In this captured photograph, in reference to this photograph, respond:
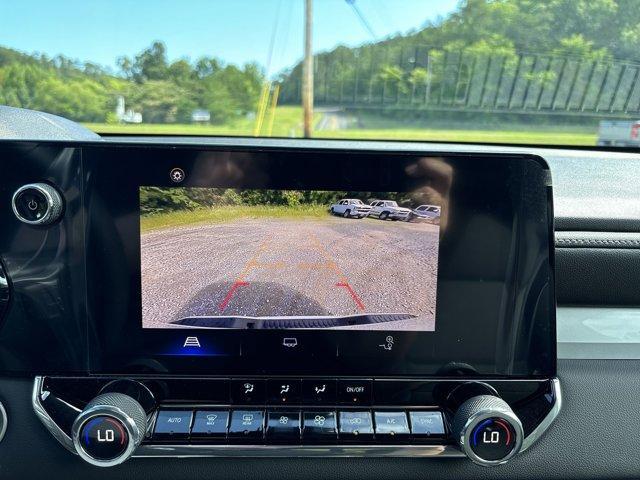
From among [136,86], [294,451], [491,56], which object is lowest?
[294,451]

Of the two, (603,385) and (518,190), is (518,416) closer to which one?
(603,385)

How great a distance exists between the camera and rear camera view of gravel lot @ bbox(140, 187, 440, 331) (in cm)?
154

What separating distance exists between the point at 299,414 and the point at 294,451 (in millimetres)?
89

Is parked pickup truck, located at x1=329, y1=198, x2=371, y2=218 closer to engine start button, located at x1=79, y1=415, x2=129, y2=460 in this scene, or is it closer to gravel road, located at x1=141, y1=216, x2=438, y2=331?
gravel road, located at x1=141, y1=216, x2=438, y2=331

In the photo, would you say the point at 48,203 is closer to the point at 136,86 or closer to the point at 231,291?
the point at 231,291

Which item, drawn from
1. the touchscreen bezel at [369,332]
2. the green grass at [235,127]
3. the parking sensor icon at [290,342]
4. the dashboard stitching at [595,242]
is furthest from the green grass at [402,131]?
the parking sensor icon at [290,342]

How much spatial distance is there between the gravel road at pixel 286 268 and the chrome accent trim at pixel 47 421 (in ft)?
1.14

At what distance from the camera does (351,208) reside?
1.55 meters

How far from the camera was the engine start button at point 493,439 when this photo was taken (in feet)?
4.92

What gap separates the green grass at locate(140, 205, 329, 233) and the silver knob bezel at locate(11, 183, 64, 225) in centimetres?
21

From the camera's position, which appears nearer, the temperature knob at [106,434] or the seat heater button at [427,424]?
the temperature knob at [106,434]

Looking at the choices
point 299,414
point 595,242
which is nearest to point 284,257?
point 299,414

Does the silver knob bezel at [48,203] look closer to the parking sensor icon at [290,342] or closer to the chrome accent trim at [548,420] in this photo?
the parking sensor icon at [290,342]

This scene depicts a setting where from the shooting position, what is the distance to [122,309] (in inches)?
62.1
